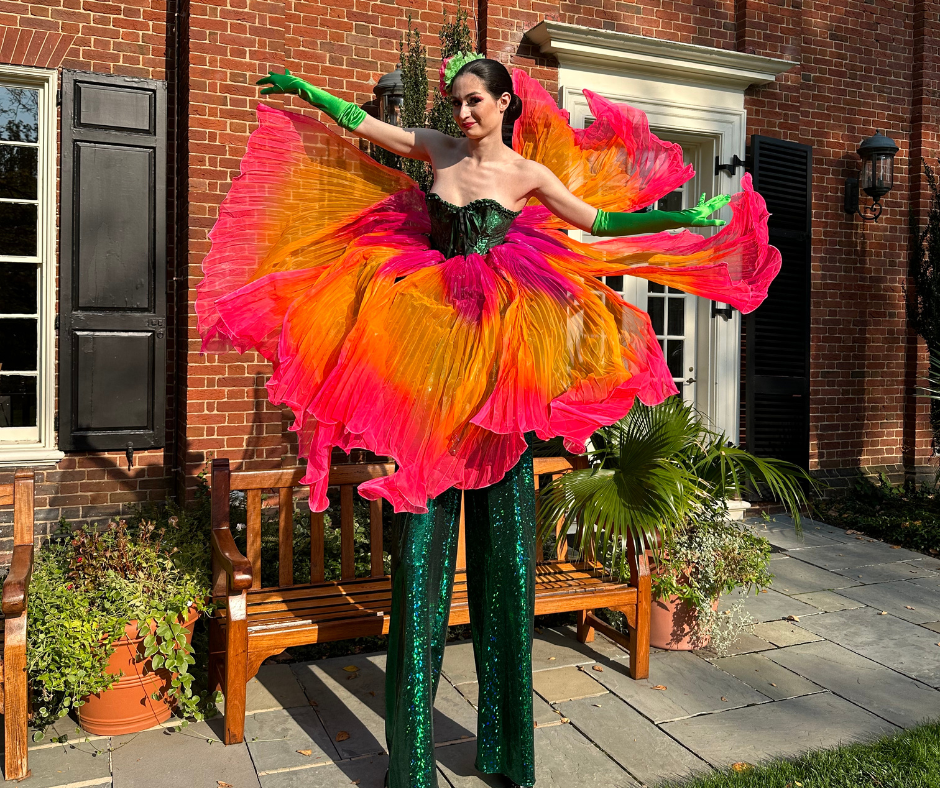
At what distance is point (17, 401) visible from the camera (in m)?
5.38

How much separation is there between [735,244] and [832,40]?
5.75m

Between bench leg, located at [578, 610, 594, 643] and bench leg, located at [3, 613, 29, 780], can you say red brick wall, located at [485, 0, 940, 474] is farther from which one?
bench leg, located at [3, 613, 29, 780]

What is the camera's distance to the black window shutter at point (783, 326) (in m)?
7.05

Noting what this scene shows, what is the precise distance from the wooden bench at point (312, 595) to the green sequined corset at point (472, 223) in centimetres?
143

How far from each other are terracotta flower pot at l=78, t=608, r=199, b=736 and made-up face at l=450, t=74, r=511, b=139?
222 centimetres

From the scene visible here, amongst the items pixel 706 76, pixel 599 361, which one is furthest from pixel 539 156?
pixel 706 76

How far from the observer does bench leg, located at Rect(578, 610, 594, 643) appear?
4.21 metres

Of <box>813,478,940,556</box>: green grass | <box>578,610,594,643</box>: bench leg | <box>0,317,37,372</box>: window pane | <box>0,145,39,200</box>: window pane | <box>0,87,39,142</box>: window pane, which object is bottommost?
<box>578,610,594,643</box>: bench leg

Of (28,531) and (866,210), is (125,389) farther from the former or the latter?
(866,210)

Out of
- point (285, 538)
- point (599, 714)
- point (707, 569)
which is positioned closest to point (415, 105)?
point (285, 538)

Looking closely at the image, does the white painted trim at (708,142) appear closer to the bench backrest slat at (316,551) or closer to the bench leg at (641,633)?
the bench leg at (641,633)

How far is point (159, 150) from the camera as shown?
17.5 ft

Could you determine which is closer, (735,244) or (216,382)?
(735,244)

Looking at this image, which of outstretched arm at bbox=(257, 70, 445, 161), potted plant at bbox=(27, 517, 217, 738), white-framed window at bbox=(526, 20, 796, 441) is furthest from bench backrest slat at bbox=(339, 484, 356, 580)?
white-framed window at bbox=(526, 20, 796, 441)
